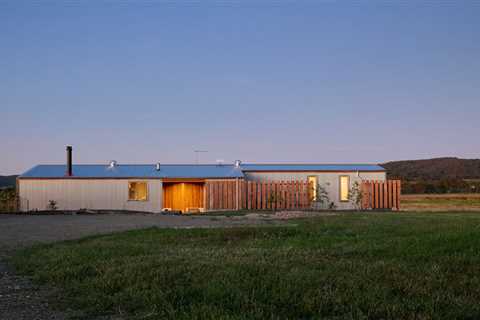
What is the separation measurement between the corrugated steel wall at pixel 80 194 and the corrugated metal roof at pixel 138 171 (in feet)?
1.30

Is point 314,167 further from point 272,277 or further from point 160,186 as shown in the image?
point 272,277

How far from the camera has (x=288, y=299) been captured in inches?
226

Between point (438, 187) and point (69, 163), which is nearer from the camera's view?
point (69, 163)

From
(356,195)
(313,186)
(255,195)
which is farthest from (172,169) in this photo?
(356,195)

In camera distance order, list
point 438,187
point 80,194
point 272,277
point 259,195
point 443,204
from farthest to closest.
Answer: point 438,187
point 443,204
point 80,194
point 259,195
point 272,277

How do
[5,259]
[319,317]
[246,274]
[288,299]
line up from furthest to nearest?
[5,259] → [246,274] → [288,299] → [319,317]

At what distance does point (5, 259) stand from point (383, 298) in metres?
6.86

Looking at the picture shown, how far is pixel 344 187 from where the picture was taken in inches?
1261

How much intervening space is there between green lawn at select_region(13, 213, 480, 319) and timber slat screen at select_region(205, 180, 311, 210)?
19.2 metres

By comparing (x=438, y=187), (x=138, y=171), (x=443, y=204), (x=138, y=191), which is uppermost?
(x=138, y=171)

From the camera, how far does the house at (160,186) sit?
30500mm

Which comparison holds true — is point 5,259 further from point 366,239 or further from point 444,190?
point 444,190

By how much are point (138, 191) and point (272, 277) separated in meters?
25.2

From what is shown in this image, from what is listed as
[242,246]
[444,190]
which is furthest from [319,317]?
[444,190]
